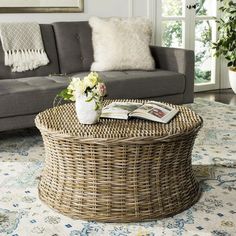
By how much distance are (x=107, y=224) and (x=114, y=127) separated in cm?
47

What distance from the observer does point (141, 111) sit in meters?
2.39

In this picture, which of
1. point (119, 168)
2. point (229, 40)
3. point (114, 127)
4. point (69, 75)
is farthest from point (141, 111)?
point (229, 40)

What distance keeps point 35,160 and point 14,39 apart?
49.9 inches

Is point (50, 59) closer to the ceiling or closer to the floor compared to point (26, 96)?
closer to the ceiling

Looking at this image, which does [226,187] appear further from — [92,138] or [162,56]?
[162,56]

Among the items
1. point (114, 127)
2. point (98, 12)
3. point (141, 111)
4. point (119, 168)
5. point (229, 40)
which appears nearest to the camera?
point (119, 168)

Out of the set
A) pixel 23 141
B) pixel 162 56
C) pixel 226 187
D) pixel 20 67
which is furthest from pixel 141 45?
pixel 226 187

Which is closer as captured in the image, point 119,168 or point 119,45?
point 119,168

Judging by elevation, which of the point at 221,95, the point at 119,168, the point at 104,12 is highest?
A: the point at 104,12

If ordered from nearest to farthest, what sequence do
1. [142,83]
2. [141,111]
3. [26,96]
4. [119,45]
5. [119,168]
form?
[119,168], [141,111], [26,96], [142,83], [119,45]

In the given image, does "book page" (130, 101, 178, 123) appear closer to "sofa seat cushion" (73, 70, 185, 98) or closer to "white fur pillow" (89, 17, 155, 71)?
"sofa seat cushion" (73, 70, 185, 98)

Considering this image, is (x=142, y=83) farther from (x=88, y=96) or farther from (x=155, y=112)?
(x=88, y=96)

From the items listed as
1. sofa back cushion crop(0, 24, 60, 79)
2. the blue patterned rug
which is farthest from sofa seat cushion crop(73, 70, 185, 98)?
the blue patterned rug

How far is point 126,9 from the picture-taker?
469 cm
